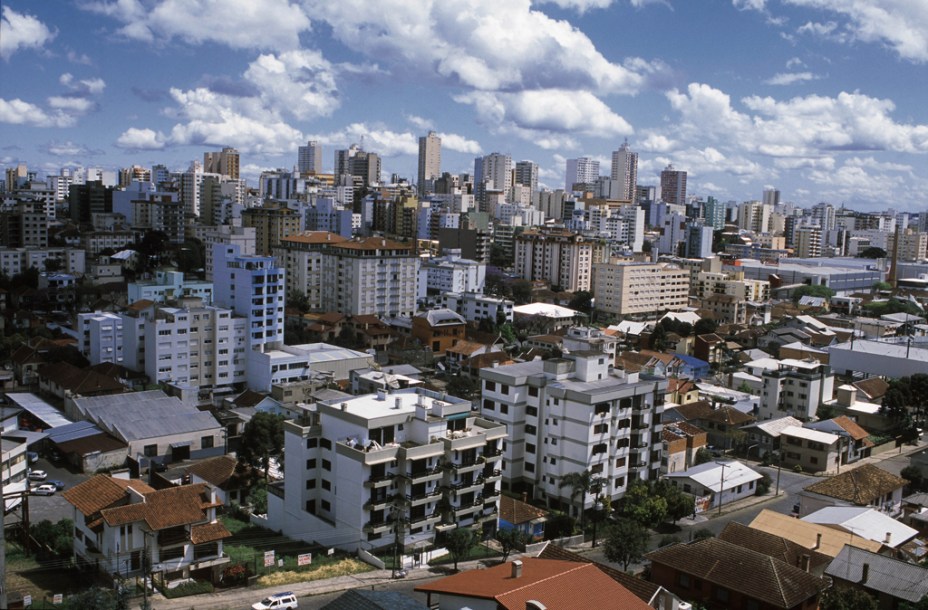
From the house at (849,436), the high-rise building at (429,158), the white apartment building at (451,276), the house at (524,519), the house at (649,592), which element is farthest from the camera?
the high-rise building at (429,158)

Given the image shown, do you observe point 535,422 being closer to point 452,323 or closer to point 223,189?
point 452,323

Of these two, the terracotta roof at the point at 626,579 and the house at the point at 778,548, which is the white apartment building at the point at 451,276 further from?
the terracotta roof at the point at 626,579

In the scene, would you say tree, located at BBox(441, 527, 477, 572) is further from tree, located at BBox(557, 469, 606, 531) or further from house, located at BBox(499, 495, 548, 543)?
tree, located at BBox(557, 469, 606, 531)

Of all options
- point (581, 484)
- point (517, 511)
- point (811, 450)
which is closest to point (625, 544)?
point (581, 484)

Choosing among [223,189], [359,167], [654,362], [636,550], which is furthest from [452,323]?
[359,167]

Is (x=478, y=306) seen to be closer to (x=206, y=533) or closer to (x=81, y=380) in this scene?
(x=81, y=380)

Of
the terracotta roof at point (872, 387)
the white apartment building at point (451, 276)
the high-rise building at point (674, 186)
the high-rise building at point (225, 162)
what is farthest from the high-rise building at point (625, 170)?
the terracotta roof at point (872, 387)
